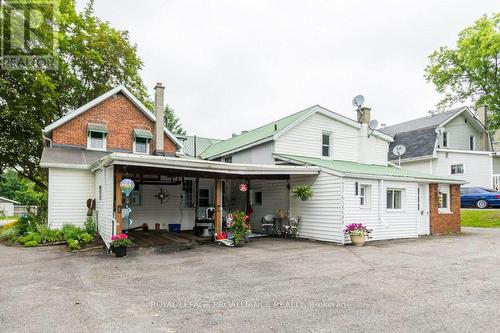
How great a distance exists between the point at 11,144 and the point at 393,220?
22.9 metres

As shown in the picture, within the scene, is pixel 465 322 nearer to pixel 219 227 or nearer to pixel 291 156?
pixel 219 227

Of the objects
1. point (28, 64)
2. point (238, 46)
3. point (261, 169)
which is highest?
point (238, 46)

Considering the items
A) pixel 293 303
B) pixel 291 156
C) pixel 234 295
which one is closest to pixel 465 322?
pixel 293 303

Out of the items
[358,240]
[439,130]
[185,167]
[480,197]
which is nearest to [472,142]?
[439,130]

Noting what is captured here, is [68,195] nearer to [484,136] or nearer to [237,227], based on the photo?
[237,227]

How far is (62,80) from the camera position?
23.3 metres

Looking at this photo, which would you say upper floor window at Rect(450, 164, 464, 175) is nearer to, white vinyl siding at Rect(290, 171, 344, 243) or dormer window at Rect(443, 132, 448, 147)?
dormer window at Rect(443, 132, 448, 147)

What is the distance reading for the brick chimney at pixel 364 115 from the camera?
61.1 ft

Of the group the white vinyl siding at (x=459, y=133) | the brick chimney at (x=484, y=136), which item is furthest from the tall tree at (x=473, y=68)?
the white vinyl siding at (x=459, y=133)

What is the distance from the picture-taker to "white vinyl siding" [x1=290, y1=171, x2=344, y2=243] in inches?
509

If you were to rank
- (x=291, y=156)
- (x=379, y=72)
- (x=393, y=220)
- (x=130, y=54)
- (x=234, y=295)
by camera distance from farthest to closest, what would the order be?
(x=379, y=72)
(x=130, y=54)
(x=291, y=156)
(x=393, y=220)
(x=234, y=295)

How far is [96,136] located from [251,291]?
14.6 m

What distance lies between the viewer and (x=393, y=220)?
14484 millimetres

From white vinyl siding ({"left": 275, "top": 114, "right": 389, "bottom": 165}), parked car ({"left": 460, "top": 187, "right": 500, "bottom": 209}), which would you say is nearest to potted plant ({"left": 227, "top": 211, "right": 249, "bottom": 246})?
white vinyl siding ({"left": 275, "top": 114, "right": 389, "bottom": 165})
